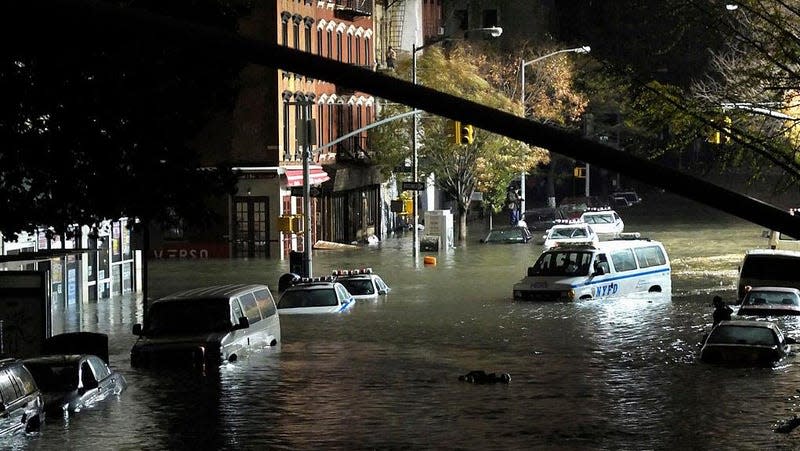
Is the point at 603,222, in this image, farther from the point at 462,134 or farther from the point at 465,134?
the point at 465,134

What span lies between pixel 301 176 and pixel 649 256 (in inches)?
959

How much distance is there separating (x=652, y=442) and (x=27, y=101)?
38.5ft

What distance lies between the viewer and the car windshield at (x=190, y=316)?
85.0 feet

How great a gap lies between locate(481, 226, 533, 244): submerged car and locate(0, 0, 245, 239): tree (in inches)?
1534

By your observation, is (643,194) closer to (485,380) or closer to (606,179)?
(606,179)

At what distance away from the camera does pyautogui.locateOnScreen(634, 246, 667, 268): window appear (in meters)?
42.1

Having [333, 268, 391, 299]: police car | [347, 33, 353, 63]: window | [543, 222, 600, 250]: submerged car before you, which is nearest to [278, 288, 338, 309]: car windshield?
[333, 268, 391, 299]: police car

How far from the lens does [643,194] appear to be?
10862 centimetres

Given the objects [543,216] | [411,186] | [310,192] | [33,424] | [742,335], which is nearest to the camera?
[33,424]

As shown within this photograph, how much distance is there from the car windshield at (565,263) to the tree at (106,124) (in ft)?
41.9

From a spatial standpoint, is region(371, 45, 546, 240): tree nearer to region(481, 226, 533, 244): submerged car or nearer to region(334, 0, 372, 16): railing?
region(334, 0, 372, 16): railing

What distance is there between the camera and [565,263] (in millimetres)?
40844

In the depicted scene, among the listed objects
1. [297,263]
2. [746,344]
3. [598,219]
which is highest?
[598,219]

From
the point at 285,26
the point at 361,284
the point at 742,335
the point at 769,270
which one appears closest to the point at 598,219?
the point at 285,26
